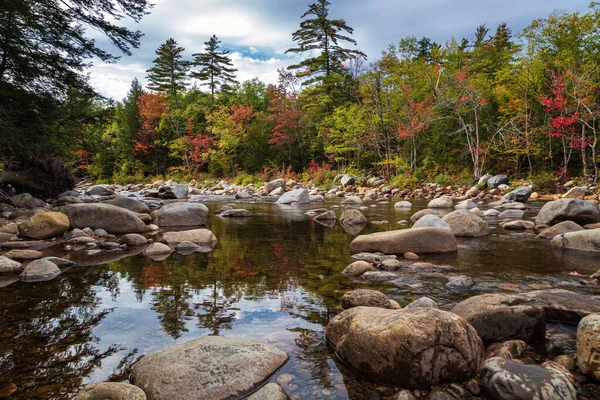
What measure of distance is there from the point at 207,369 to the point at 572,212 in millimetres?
8702

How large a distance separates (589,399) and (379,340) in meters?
1.15

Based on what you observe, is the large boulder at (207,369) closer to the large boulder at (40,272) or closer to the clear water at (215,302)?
the clear water at (215,302)

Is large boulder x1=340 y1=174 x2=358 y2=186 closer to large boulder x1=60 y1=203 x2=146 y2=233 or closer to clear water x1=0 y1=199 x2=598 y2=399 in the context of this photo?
clear water x1=0 y1=199 x2=598 y2=399

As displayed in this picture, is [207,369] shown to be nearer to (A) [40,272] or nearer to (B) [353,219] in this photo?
(A) [40,272]

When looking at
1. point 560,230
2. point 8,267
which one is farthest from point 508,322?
point 8,267

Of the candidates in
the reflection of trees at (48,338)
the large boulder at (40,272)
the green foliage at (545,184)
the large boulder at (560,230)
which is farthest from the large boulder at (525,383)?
the green foliage at (545,184)

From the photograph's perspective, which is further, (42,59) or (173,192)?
(173,192)

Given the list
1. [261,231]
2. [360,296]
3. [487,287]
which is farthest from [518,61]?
[360,296]

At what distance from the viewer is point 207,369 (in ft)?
7.03

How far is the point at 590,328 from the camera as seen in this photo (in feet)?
7.02

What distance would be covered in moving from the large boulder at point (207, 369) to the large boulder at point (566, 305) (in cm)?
231

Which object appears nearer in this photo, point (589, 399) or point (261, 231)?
point (589, 399)

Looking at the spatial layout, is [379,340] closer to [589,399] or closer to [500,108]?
[589,399]

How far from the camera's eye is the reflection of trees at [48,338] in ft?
7.04
